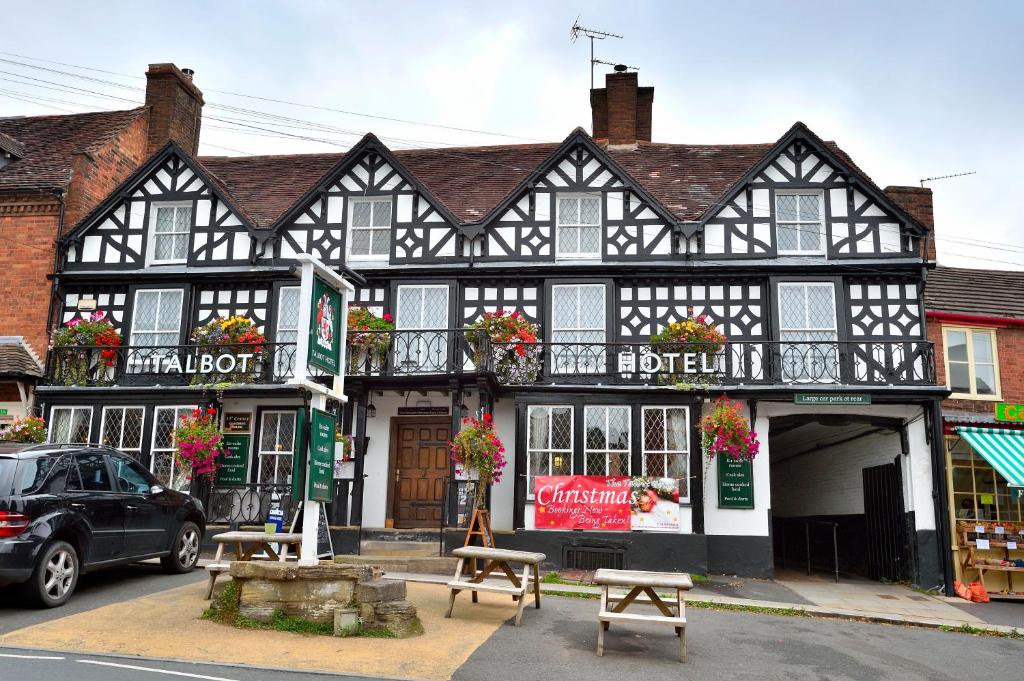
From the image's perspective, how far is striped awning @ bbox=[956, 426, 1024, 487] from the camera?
49.4 feet

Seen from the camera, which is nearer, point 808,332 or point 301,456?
point 301,456

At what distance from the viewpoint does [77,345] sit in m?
18.3

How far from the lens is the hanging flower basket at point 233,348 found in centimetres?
1781

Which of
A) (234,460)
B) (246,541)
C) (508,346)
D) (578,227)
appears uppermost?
(578,227)

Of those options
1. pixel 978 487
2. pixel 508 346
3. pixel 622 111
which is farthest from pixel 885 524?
pixel 622 111

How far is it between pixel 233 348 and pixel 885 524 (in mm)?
14037

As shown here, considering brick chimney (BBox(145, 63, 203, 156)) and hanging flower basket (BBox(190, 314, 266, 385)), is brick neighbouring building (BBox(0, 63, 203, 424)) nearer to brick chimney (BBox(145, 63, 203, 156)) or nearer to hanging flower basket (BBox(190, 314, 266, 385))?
brick chimney (BBox(145, 63, 203, 156))

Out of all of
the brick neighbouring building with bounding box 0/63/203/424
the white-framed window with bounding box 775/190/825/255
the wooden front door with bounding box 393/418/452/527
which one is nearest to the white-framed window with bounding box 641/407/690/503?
the wooden front door with bounding box 393/418/452/527

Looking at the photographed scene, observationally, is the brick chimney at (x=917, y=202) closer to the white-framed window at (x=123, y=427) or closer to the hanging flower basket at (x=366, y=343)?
the hanging flower basket at (x=366, y=343)

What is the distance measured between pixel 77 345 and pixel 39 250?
2874 millimetres

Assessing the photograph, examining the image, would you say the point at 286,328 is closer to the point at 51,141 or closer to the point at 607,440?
the point at 607,440

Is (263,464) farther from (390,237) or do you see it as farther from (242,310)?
(390,237)

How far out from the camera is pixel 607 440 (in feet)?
55.0

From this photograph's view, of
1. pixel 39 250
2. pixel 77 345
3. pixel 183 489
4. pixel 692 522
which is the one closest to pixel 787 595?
pixel 692 522
